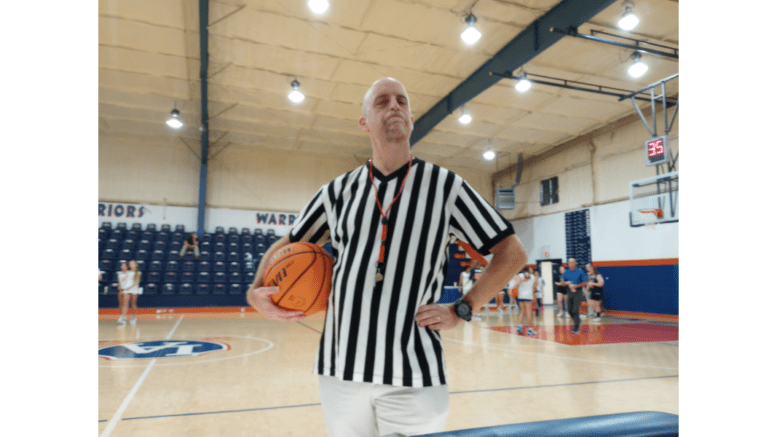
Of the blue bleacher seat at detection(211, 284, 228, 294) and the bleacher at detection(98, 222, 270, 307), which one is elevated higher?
the bleacher at detection(98, 222, 270, 307)

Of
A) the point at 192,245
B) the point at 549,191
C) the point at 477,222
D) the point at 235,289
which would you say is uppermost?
the point at 549,191

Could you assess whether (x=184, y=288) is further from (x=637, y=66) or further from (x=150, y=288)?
(x=637, y=66)

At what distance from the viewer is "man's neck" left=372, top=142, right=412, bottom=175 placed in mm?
1447

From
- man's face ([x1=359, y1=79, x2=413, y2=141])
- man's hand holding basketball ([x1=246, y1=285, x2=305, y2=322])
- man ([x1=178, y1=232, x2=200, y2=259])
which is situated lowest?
man ([x1=178, y1=232, x2=200, y2=259])

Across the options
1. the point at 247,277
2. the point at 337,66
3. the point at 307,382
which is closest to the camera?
the point at 307,382

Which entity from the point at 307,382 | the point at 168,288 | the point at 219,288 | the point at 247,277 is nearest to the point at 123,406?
the point at 307,382

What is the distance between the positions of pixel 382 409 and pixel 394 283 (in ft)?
1.15

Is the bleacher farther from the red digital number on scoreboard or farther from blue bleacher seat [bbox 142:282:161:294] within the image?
the red digital number on scoreboard

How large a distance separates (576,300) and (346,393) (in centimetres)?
911

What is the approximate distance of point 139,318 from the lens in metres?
11.8

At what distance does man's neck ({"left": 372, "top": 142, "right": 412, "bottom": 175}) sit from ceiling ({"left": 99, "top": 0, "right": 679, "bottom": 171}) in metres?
7.51

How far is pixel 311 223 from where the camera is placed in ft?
5.27

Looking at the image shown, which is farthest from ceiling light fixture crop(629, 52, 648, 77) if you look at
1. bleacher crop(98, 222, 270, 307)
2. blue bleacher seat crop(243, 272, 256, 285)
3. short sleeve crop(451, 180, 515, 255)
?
blue bleacher seat crop(243, 272, 256, 285)

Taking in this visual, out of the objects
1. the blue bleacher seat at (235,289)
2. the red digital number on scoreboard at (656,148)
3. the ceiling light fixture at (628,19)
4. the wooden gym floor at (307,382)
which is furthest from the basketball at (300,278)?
the blue bleacher seat at (235,289)
